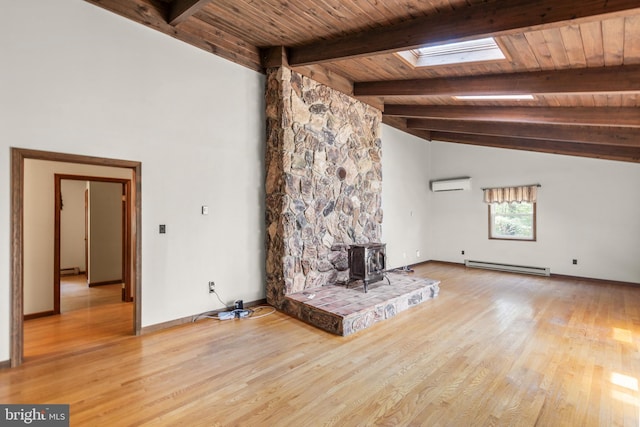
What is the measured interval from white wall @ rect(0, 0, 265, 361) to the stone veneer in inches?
12.3

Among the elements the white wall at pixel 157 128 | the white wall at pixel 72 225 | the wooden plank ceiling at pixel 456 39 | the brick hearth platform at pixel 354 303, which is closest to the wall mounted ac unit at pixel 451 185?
the wooden plank ceiling at pixel 456 39

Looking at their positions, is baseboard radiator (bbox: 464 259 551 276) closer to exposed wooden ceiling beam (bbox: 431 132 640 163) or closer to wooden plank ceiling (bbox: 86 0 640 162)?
exposed wooden ceiling beam (bbox: 431 132 640 163)

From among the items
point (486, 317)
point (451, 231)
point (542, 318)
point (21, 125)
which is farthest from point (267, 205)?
point (451, 231)

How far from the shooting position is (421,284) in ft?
16.3

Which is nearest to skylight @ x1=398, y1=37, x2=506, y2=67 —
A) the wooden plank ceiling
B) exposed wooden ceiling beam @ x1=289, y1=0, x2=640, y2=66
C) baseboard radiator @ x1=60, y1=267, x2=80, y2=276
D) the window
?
the wooden plank ceiling

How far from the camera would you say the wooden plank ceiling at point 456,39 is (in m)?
2.55

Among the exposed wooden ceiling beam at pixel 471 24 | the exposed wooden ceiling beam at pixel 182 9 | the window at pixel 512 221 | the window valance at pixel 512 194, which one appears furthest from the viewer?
the window at pixel 512 221

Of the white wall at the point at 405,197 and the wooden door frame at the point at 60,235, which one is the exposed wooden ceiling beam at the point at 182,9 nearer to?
the wooden door frame at the point at 60,235

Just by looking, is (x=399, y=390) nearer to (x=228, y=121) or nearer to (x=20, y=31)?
(x=228, y=121)

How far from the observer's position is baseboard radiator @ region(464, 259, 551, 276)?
660cm

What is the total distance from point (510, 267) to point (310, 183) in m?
5.30

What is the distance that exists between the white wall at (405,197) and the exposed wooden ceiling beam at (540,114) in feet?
4.88

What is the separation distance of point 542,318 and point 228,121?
16.0ft

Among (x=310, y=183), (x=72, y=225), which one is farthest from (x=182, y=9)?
(x=72, y=225)
